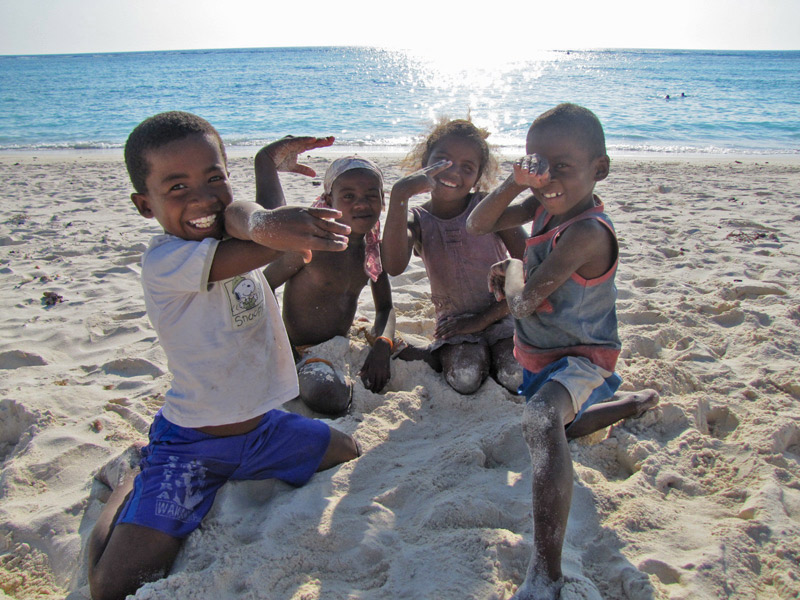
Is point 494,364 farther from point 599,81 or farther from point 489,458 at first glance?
point 599,81

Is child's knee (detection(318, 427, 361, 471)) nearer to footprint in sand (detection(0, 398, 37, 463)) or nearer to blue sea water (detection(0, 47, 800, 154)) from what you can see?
footprint in sand (detection(0, 398, 37, 463))

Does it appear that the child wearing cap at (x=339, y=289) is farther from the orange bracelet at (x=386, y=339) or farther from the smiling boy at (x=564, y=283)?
the smiling boy at (x=564, y=283)

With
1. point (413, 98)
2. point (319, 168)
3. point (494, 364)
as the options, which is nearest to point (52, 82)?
point (413, 98)

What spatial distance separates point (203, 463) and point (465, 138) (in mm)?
2096

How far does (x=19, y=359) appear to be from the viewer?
2.94m

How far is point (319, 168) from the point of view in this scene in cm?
880

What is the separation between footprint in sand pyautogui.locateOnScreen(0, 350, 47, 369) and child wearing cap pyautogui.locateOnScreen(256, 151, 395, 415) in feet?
4.39

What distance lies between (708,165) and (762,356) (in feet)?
24.0

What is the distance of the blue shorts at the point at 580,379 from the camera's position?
1.77 meters

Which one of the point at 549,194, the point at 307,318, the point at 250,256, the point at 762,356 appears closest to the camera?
the point at 250,256

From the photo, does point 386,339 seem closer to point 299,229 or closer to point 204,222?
point 204,222

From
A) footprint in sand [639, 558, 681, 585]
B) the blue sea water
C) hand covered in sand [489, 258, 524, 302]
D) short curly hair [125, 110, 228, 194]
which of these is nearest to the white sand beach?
footprint in sand [639, 558, 681, 585]

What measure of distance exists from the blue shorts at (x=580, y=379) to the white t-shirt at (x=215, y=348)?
39.4 inches

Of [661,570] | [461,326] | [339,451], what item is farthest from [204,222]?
[661,570]
